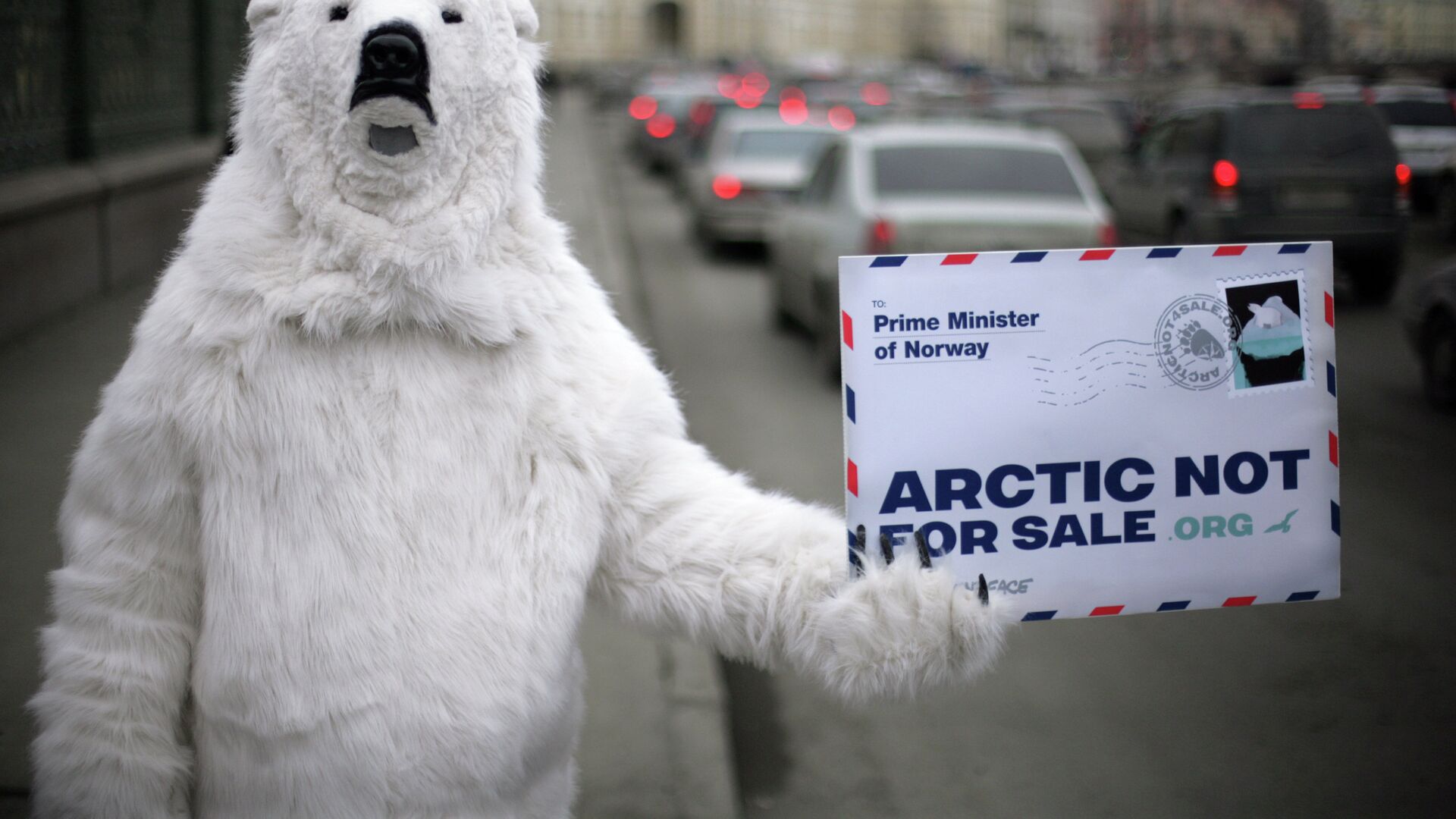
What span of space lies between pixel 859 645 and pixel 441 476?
0.65 metres

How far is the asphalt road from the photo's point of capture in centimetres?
375

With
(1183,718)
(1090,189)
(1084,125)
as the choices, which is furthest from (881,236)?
(1084,125)

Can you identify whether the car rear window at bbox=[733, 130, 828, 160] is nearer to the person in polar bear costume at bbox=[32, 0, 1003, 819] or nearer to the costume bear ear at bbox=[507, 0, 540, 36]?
the costume bear ear at bbox=[507, 0, 540, 36]

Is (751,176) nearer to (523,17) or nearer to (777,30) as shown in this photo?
(523,17)

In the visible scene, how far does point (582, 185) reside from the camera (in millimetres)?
20656

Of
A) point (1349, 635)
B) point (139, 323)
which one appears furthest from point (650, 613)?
point (1349, 635)

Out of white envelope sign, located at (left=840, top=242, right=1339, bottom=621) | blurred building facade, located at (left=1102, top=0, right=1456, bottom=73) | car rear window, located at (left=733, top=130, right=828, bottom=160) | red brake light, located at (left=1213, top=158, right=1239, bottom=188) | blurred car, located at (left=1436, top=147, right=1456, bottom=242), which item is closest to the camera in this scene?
white envelope sign, located at (left=840, top=242, right=1339, bottom=621)

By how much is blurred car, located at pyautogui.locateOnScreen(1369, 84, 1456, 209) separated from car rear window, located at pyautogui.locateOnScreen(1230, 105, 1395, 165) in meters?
7.41

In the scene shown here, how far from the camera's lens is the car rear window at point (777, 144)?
52.0ft

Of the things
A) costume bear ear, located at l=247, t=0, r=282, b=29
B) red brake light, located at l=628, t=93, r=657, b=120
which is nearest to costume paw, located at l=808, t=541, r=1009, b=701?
costume bear ear, located at l=247, t=0, r=282, b=29

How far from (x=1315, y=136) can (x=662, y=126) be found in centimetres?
1741

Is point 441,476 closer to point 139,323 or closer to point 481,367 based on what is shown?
point 481,367

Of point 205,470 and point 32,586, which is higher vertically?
point 205,470

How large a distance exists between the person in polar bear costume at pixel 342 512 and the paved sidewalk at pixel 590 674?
0.65m
